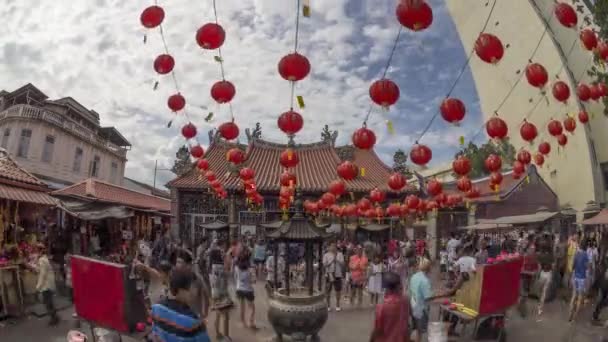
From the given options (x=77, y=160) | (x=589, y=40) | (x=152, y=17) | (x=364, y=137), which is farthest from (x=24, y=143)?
(x=589, y=40)

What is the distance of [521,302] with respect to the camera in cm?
998

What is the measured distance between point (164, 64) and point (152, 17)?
45.9 inches

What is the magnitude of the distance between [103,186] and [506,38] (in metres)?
26.3

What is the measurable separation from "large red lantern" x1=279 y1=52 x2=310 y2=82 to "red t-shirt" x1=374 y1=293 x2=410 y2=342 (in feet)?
11.7

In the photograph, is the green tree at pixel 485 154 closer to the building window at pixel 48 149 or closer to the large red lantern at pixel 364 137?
the large red lantern at pixel 364 137

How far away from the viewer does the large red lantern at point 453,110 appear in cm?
Answer: 762

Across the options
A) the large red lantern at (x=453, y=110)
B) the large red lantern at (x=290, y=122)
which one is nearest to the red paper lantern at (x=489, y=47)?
the large red lantern at (x=453, y=110)

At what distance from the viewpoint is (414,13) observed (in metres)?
5.23

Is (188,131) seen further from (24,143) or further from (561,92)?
(24,143)

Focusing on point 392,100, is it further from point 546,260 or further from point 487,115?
point 487,115

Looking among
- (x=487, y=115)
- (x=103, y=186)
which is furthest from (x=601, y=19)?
(x=487, y=115)

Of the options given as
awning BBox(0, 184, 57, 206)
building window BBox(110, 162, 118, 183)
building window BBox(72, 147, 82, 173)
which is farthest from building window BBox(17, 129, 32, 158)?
awning BBox(0, 184, 57, 206)

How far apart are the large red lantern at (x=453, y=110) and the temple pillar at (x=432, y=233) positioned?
14.7m

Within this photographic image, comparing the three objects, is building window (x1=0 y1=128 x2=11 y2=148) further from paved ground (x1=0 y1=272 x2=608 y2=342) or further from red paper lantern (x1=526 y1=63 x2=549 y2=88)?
red paper lantern (x1=526 y1=63 x2=549 y2=88)
